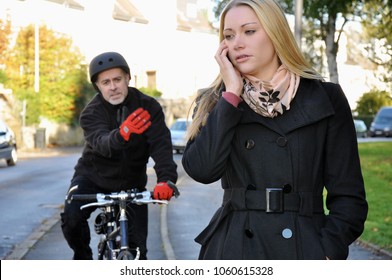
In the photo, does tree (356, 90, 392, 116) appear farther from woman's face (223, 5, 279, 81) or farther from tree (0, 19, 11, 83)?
woman's face (223, 5, 279, 81)

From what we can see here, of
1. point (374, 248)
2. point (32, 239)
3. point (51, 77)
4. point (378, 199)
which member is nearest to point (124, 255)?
point (374, 248)

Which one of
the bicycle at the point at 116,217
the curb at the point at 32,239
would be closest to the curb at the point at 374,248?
the curb at the point at 32,239

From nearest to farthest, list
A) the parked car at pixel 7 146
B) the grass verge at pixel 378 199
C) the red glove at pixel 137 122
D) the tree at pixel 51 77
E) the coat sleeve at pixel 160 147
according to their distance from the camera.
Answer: the red glove at pixel 137 122
the coat sleeve at pixel 160 147
the grass verge at pixel 378 199
the parked car at pixel 7 146
the tree at pixel 51 77

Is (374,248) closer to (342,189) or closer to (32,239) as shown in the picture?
(32,239)

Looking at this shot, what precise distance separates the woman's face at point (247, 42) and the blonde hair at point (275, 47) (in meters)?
0.02

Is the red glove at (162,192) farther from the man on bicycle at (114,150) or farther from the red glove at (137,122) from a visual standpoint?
the red glove at (137,122)

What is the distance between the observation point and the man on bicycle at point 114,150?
618 centimetres

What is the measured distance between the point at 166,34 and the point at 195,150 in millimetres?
54803

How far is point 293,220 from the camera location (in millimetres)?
3400

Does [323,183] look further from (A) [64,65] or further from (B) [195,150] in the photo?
(A) [64,65]

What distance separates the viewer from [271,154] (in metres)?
3.41

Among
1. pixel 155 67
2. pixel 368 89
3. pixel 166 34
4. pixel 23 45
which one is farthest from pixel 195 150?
pixel 368 89

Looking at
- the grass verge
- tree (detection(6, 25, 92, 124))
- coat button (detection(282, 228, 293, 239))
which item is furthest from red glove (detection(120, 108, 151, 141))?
tree (detection(6, 25, 92, 124))

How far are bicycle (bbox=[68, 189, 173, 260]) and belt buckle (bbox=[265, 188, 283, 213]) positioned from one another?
7.77 feet
